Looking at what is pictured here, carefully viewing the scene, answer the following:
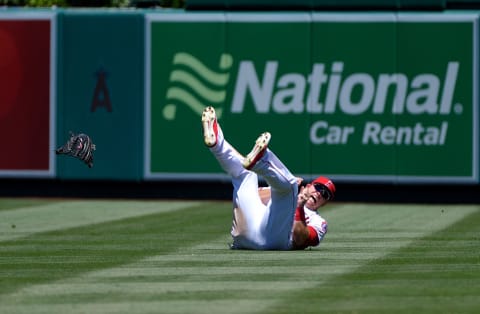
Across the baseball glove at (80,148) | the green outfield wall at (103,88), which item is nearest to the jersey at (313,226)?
the baseball glove at (80,148)

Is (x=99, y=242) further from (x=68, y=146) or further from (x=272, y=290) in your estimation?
(x=272, y=290)

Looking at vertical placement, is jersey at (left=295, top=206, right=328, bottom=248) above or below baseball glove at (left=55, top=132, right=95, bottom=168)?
below

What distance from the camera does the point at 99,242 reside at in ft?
52.2

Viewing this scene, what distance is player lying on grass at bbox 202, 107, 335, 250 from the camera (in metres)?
13.4

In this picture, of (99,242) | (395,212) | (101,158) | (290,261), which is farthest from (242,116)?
(290,261)

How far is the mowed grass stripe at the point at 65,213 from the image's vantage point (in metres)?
18.6

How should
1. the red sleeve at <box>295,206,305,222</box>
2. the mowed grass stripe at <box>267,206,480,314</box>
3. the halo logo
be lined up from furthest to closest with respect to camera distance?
1. the halo logo
2. the red sleeve at <box>295,206,305,222</box>
3. the mowed grass stripe at <box>267,206,480,314</box>

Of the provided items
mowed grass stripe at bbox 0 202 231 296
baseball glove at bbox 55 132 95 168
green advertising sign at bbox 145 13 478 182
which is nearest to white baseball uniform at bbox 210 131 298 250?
mowed grass stripe at bbox 0 202 231 296

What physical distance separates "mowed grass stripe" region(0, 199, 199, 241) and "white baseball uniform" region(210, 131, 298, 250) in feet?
11.8

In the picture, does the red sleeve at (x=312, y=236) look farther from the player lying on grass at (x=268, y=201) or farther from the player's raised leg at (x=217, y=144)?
the player's raised leg at (x=217, y=144)

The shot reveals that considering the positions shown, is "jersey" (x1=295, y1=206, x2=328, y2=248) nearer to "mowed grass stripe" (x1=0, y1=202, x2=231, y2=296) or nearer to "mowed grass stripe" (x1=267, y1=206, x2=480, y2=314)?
"mowed grass stripe" (x1=267, y1=206, x2=480, y2=314)

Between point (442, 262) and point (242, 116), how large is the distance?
44.0 ft

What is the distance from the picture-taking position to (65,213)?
21969mm

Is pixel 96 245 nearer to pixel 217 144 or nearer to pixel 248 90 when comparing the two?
pixel 217 144
